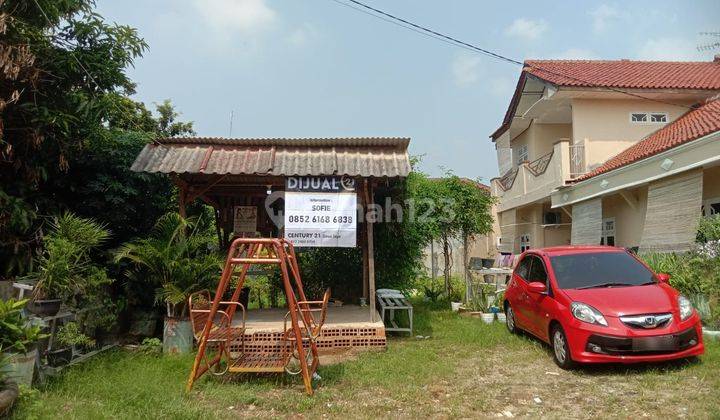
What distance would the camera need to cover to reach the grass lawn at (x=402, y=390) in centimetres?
433

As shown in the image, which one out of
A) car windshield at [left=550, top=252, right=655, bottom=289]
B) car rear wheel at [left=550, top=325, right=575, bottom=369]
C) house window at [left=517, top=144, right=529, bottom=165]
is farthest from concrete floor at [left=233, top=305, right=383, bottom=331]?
house window at [left=517, top=144, right=529, bottom=165]

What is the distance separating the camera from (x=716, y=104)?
12.8m

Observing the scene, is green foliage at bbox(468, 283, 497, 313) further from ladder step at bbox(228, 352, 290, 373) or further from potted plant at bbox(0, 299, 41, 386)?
potted plant at bbox(0, 299, 41, 386)

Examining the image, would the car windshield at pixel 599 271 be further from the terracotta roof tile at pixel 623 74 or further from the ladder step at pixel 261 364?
the terracotta roof tile at pixel 623 74

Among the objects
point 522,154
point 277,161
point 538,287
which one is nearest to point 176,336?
point 277,161

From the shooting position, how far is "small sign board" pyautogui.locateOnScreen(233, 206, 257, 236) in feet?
33.3

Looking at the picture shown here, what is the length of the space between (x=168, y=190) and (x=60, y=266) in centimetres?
354

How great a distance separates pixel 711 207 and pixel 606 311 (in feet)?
23.6

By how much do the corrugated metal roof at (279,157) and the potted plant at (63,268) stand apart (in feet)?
4.26

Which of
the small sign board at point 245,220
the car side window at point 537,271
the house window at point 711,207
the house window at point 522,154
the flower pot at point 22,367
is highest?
the house window at point 522,154

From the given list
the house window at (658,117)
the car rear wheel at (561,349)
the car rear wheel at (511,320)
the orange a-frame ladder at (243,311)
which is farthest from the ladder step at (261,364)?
the house window at (658,117)

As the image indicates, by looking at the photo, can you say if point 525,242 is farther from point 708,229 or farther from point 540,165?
point 708,229

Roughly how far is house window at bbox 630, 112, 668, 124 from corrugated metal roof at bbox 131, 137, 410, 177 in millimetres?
10974

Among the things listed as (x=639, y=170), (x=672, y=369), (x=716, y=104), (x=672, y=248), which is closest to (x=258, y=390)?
(x=672, y=369)
